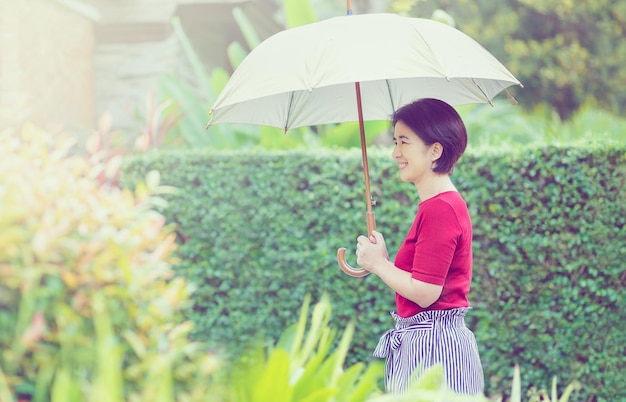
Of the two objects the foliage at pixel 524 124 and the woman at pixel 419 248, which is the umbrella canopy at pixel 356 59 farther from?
the foliage at pixel 524 124

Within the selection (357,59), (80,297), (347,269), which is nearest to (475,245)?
(347,269)

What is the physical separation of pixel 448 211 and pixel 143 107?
7550 millimetres

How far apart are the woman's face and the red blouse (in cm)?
12

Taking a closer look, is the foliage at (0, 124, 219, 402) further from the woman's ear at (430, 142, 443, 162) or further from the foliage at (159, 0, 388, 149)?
the foliage at (159, 0, 388, 149)

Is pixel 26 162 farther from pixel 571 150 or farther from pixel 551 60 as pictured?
pixel 551 60

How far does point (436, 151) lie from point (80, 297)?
141 cm

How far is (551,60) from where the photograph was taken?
613 inches

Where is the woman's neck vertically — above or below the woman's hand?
above

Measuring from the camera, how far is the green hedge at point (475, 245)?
187 inches

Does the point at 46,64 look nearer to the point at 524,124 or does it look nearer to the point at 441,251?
the point at 524,124

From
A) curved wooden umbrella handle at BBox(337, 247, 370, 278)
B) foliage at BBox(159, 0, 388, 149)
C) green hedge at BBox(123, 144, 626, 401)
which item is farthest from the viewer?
foliage at BBox(159, 0, 388, 149)

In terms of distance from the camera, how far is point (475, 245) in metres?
4.83

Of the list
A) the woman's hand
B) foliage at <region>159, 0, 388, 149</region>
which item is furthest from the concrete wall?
the woman's hand

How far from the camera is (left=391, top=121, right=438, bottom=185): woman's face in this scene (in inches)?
104
